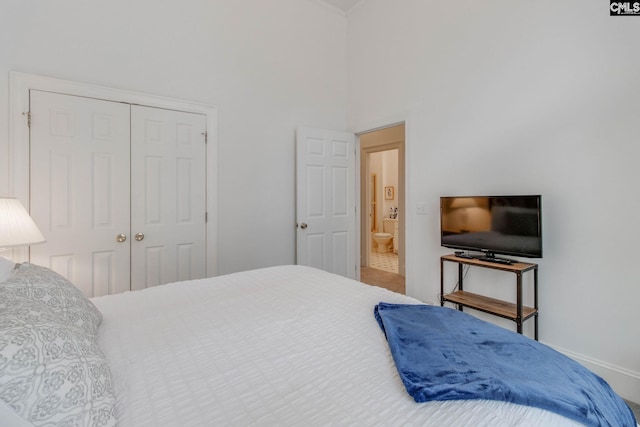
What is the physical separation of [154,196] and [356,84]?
275 centimetres

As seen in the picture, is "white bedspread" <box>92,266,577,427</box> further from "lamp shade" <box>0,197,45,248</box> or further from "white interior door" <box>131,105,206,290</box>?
"white interior door" <box>131,105,206,290</box>

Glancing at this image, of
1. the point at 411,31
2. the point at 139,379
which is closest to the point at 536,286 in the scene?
the point at 139,379

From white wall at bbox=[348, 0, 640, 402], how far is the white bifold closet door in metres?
2.27

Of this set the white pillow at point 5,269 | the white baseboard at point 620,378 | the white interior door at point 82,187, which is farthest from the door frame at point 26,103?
the white baseboard at point 620,378

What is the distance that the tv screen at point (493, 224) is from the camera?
2.15 meters

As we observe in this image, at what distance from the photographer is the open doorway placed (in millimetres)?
4749

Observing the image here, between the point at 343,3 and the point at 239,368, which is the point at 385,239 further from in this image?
the point at 239,368

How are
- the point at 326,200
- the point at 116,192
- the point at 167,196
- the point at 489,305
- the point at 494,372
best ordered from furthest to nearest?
the point at 326,200, the point at 167,196, the point at 116,192, the point at 489,305, the point at 494,372

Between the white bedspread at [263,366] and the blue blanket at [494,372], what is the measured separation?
30 millimetres

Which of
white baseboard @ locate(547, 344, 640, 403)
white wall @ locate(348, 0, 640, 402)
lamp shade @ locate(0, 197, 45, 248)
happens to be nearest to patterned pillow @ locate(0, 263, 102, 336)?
lamp shade @ locate(0, 197, 45, 248)

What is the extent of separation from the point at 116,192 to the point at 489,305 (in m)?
3.16

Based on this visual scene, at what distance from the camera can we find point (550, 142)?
7.18ft

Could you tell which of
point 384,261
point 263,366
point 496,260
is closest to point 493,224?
Answer: point 496,260

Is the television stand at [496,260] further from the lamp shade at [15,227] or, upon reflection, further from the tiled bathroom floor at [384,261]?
the lamp shade at [15,227]
